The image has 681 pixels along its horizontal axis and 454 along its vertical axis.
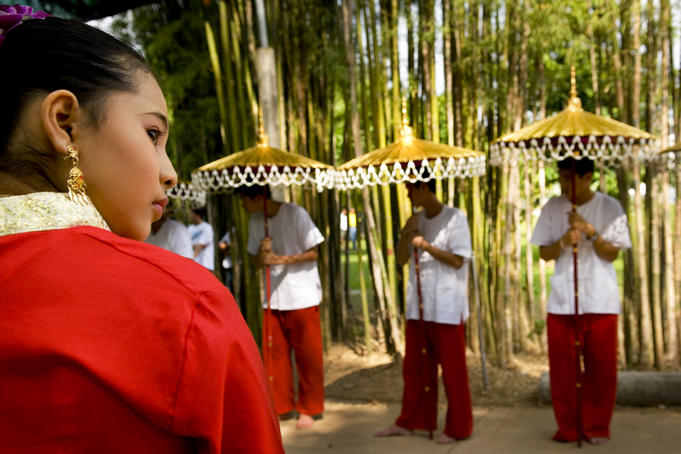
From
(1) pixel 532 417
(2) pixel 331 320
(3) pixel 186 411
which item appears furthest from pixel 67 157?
(2) pixel 331 320

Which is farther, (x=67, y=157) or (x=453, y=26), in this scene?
(x=453, y=26)

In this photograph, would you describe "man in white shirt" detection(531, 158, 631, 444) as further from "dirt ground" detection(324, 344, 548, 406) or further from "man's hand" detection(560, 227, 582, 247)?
"dirt ground" detection(324, 344, 548, 406)

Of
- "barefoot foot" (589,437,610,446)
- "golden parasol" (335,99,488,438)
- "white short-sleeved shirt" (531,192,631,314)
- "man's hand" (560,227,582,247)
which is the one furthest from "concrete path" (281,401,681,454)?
"man's hand" (560,227,582,247)

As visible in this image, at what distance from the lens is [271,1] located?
560 centimetres

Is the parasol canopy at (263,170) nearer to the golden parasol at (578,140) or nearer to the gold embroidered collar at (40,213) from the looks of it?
the golden parasol at (578,140)

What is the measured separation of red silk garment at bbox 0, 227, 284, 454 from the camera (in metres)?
0.56

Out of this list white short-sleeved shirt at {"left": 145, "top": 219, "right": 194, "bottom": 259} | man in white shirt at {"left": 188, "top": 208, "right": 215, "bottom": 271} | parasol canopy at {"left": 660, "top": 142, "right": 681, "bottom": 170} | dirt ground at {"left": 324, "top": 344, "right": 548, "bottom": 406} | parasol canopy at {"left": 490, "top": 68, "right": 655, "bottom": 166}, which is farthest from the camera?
man in white shirt at {"left": 188, "top": 208, "right": 215, "bottom": 271}

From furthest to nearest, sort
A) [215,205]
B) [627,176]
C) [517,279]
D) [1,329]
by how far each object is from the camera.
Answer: [215,205]
[517,279]
[627,176]
[1,329]

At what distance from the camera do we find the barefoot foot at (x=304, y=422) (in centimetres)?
455

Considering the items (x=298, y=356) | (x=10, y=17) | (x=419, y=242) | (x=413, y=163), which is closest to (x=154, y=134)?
(x=10, y=17)

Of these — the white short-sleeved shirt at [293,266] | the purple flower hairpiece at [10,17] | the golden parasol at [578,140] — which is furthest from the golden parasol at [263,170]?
the purple flower hairpiece at [10,17]

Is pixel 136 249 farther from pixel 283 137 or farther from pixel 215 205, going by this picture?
pixel 215 205

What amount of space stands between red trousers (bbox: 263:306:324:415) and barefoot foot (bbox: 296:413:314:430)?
43 millimetres

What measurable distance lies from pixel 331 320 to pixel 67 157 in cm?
611
